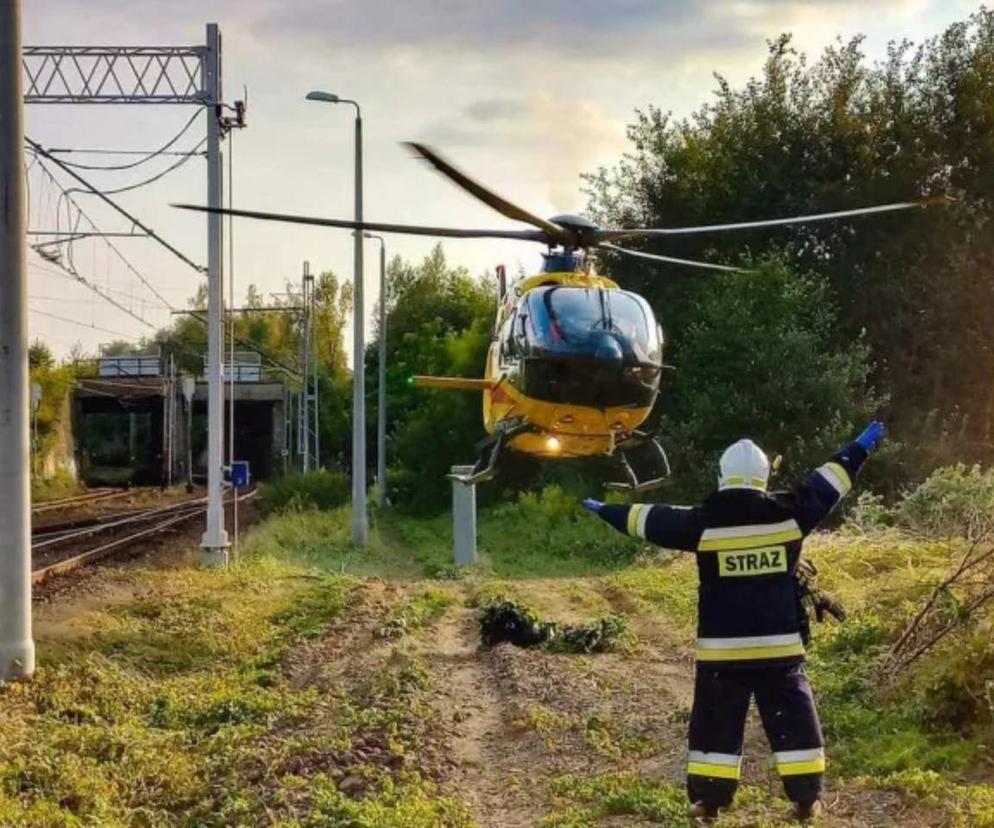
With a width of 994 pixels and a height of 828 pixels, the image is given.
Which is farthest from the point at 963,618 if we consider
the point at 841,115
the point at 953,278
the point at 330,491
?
the point at 330,491

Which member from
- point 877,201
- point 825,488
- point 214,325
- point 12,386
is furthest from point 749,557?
point 877,201

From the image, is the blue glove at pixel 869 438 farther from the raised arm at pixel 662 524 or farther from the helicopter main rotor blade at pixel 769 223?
the helicopter main rotor blade at pixel 769 223

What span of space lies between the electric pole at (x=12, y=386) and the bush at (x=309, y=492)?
2383 cm

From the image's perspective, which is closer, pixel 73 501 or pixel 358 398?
pixel 358 398

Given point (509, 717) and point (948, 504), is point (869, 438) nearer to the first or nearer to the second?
point (509, 717)

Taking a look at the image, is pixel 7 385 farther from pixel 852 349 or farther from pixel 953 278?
pixel 953 278

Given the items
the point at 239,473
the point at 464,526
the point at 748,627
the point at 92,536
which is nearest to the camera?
the point at 748,627

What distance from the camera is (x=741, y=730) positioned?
6496 mm

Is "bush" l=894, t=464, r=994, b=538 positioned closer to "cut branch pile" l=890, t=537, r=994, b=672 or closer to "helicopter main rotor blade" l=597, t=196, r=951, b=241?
"cut branch pile" l=890, t=537, r=994, b=672

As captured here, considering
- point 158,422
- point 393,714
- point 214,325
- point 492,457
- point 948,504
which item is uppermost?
point 214,325

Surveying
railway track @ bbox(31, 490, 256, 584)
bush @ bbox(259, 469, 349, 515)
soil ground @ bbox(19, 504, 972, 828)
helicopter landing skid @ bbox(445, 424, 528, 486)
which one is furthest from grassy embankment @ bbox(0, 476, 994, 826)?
bush @ bbox(259, 469, 349, 515)

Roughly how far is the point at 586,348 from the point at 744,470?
115 inches

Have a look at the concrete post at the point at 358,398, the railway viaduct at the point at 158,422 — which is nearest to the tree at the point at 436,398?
the concrete post at the point at 358,398

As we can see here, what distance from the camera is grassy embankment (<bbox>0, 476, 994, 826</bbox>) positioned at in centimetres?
679
